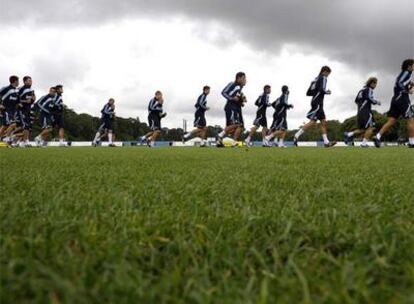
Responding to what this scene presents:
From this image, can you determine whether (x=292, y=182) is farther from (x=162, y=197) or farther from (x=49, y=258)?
(x=49, y=258)

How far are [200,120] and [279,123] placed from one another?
3.52 meters

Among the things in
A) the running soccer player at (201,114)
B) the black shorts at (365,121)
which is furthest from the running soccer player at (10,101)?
the black shorts at (365,121)

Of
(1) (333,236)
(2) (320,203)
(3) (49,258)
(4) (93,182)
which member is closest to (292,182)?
(2) (320,203)

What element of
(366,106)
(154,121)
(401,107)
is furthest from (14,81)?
(401,107)

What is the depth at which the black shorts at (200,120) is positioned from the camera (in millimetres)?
18891

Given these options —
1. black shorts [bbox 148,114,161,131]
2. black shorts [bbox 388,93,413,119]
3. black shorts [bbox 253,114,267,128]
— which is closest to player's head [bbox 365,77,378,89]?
black shorts [bbox 388,93,413,119]

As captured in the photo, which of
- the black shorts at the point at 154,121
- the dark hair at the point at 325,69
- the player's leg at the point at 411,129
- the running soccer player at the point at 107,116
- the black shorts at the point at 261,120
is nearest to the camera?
the player's leg at the point at 411,129

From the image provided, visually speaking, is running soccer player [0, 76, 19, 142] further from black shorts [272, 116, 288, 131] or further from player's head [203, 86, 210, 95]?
black shorts [272, 116, 288, 131]

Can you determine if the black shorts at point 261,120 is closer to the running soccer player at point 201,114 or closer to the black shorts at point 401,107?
the running soccer player at point 201,114

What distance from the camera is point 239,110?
16062 mm

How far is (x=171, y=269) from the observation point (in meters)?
1.25

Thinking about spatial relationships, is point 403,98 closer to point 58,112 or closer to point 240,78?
point 240,78

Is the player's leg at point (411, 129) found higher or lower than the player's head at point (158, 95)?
lower

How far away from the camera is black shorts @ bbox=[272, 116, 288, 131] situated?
20.2 metres
